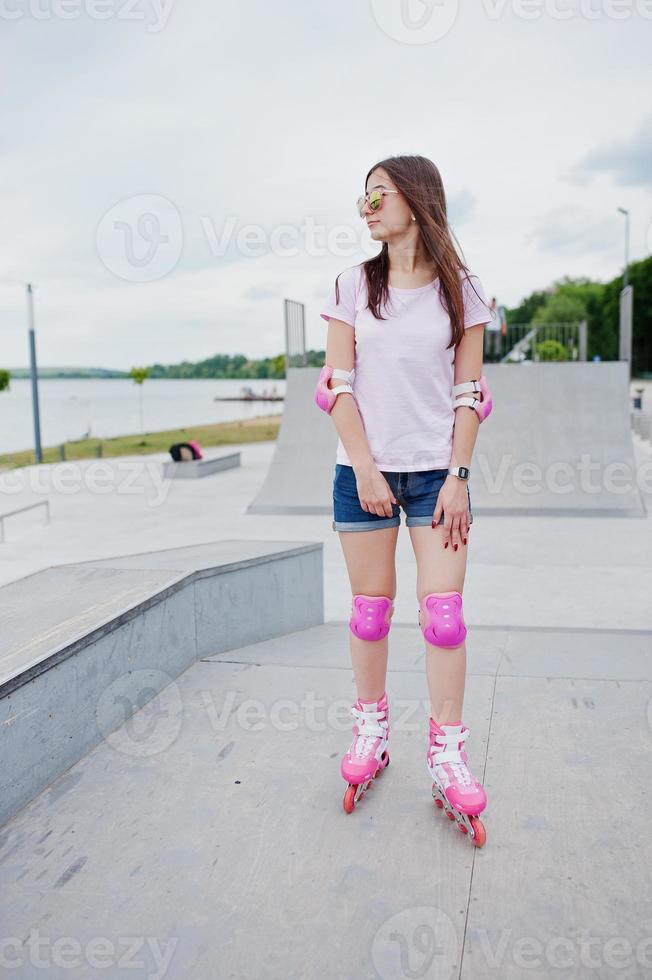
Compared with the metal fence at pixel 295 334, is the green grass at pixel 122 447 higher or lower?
lower

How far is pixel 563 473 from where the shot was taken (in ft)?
35.9

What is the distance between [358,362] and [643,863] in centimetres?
150

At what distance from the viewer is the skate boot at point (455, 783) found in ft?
7.07

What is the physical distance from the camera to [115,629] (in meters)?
2.82

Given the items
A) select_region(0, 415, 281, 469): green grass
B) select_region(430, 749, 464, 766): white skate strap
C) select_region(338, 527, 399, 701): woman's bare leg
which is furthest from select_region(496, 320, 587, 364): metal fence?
select_region(430, 749, 464, 766): white skate strap

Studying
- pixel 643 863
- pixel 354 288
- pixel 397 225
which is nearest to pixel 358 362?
pixel 354 288

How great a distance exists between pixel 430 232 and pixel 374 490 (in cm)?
74

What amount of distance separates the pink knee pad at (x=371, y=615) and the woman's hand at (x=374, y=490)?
303mm

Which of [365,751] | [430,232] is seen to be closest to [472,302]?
[430,232]

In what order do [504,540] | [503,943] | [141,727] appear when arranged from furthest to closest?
[504,540]
[141,727]
[503,943]

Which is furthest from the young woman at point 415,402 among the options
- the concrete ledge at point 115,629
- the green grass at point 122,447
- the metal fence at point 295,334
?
the green grass at point 122,447

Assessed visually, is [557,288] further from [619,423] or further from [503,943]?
[503,943]

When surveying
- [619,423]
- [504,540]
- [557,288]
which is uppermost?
[557,288]

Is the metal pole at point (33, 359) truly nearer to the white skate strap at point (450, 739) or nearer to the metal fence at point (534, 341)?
the metal fence at point (534, 341)
